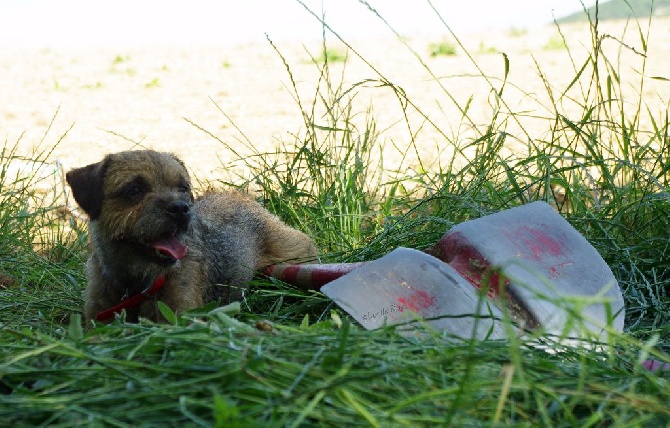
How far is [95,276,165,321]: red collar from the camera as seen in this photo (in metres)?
4.01

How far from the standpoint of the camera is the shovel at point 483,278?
11.2ft

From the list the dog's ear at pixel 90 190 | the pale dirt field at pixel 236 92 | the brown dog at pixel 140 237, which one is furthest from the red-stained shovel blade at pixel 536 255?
the pale dirt field at pixel 236 92

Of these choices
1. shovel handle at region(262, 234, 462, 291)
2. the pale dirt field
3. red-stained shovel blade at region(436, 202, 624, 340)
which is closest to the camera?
red-stained shovel blade at region(436, 202, 624, 340)

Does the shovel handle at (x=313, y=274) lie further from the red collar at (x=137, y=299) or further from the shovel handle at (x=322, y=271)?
the red collar at (x=137, y=299)

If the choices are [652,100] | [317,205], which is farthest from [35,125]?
[652,100]

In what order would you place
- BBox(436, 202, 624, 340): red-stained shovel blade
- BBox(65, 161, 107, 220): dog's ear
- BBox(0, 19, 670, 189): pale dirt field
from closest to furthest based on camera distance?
BBox(436, 202, 624, 340): red-stained shovel blade < BBox(65, 161, 107, 220): dog's ear < BBox(0, 19, 670, 189): pale dirt field

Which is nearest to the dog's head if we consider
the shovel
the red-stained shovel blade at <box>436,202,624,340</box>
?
the shovel

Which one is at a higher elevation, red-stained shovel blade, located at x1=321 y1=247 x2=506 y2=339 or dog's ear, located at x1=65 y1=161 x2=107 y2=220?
dog's ear, located at x1=65 y1=161 x2=107 y2=220

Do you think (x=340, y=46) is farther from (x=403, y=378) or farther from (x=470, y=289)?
(x=403, y=378)

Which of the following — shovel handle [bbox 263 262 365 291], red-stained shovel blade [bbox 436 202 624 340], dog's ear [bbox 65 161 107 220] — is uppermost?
dog's ear [bbox 65 161 107 220]

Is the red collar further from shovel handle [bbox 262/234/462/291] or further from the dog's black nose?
shovel handle [bbox 262/234/462/291]

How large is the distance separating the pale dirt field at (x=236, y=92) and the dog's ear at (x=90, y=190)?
108 inches

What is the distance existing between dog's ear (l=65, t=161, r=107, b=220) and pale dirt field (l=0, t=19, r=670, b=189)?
108 inches

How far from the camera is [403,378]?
2.29m
